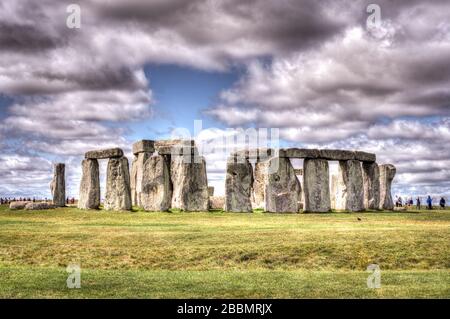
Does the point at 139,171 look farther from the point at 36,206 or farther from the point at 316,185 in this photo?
the point at 316,185

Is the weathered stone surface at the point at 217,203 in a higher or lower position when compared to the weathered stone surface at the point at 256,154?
lower

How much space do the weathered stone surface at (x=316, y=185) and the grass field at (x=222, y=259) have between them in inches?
325

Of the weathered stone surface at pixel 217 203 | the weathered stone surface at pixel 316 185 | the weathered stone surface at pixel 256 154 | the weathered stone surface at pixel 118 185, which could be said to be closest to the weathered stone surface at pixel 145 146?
the weathered stone surface at pixel 118 185

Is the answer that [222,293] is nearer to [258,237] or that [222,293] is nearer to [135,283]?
[135,283]

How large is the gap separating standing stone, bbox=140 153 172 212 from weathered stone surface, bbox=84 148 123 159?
1.77 m

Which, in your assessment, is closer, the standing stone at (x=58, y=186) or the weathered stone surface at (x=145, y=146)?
the weathered stone surface at (x=145, y=146)

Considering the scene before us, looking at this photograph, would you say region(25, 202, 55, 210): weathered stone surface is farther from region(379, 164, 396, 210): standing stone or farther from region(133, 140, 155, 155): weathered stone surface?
region(379, 164, 396, 210): standing stone

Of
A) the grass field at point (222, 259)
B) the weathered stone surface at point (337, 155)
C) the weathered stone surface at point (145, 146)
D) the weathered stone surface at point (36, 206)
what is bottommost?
the grass field at point (222, 259)

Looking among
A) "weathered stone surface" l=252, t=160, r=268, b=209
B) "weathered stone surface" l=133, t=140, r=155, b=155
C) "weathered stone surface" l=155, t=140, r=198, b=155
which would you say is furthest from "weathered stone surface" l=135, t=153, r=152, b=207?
"weathered stone surface" l=252, t=160, r=268, b=209

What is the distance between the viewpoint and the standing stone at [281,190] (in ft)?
107

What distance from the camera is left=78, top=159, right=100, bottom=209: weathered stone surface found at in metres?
34.9

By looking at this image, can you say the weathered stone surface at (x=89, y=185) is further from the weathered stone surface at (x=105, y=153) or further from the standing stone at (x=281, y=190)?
the standing stone at (x=281, y=190)
